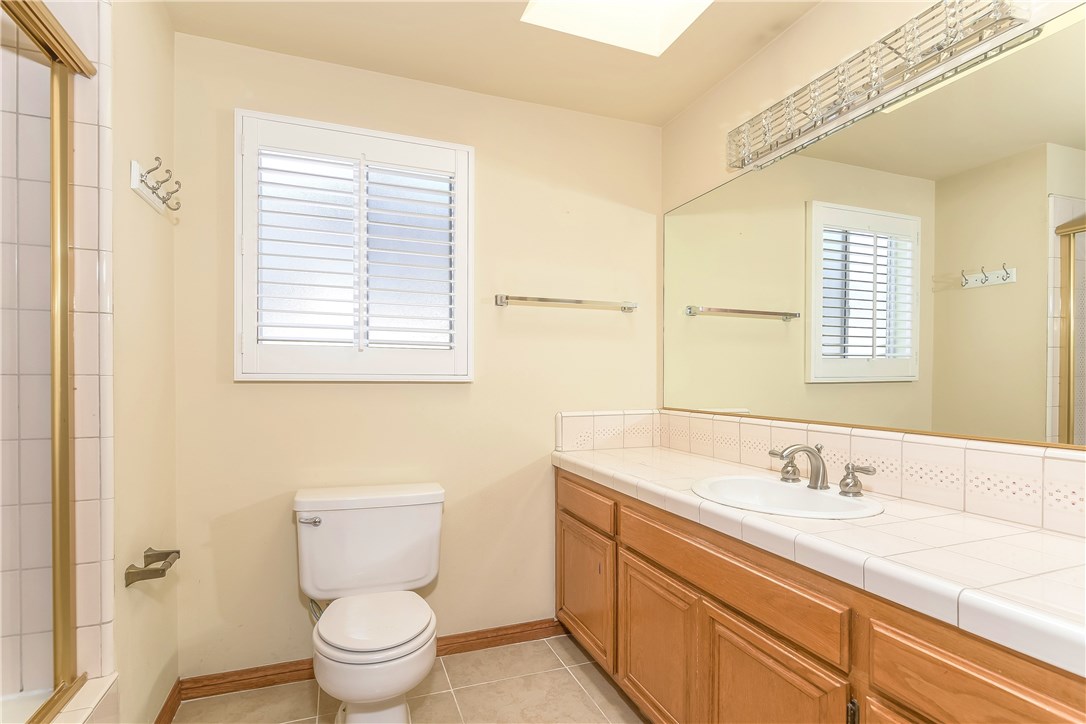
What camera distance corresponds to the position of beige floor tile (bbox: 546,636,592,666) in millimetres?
2268

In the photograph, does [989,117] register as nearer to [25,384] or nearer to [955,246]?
[955,246]

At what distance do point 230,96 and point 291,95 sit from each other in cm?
21

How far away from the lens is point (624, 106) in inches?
98.2

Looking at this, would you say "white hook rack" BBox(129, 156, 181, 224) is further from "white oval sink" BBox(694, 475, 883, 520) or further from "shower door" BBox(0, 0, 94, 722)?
Result: "white oval sink" BBox(694, 475, 883, 520)

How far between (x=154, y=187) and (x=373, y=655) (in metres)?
1.57

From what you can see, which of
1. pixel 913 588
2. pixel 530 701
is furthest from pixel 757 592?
pixel 530 701

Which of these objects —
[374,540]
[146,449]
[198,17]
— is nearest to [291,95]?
[198,17]

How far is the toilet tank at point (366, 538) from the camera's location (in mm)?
1939

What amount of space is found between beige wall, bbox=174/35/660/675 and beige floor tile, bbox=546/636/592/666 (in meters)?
0.15

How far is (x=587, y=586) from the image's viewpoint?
2.19 m

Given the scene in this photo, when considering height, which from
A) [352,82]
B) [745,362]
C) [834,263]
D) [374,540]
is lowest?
[374,540]

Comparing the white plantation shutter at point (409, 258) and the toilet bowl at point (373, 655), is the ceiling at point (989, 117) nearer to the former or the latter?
the white plantation shutter at point (409, 258)

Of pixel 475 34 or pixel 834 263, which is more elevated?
pixel 475 34

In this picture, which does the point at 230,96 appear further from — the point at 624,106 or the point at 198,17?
the point at 624,106
